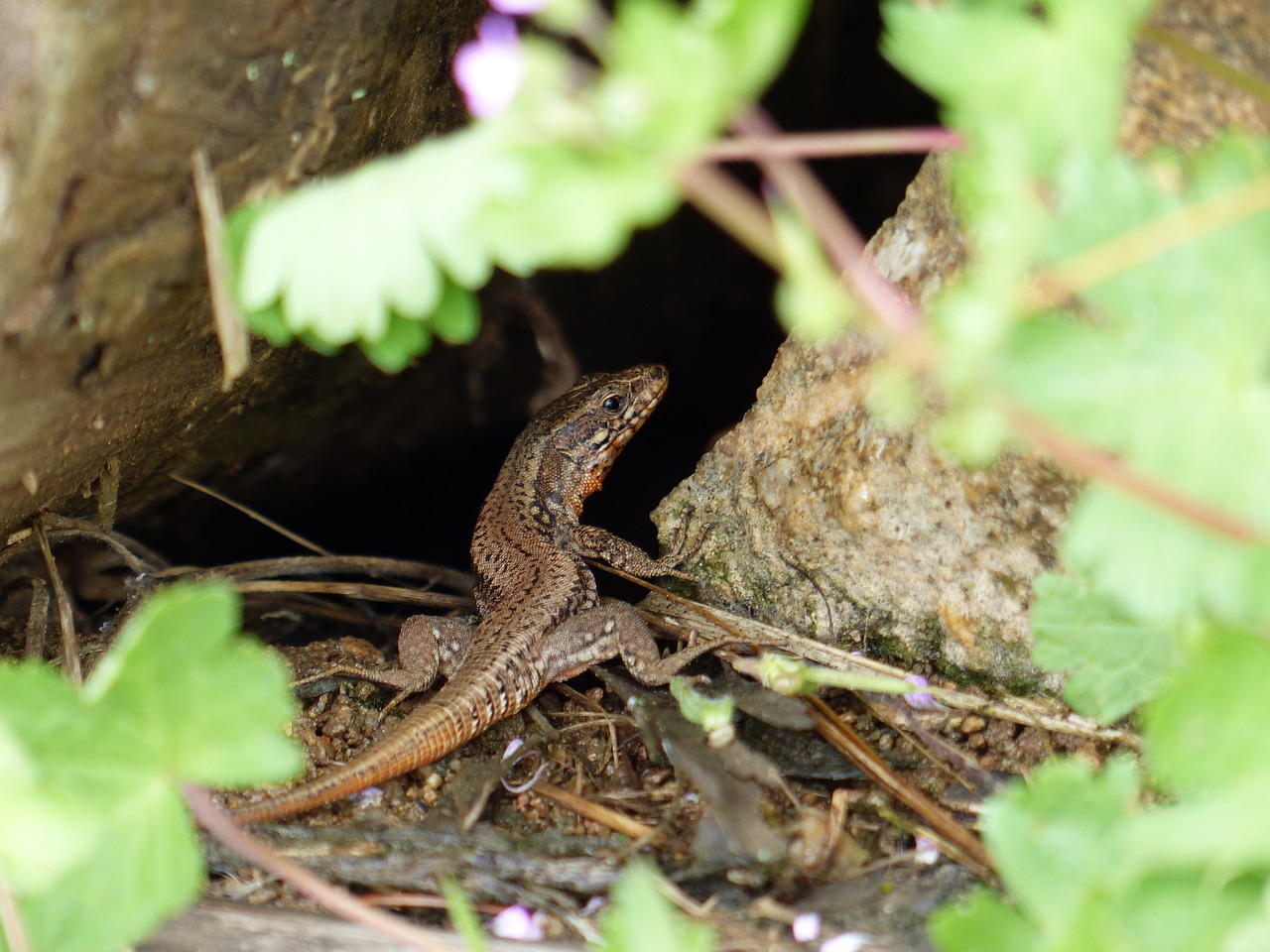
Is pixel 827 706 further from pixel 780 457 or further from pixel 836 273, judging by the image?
pixel 836 273

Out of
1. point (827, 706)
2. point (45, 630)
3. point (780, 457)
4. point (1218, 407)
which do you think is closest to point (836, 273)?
point (780, 457)

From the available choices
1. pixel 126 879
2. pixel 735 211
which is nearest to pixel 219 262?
pixel 126 879

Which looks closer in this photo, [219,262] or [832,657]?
[219,262]

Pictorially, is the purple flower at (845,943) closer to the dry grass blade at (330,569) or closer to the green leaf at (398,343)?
the green leaf at (398,343)

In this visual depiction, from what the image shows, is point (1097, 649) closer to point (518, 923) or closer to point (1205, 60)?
point (1205, 60)

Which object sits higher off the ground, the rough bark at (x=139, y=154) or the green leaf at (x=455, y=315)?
the rough bark at (x=139, y=154)

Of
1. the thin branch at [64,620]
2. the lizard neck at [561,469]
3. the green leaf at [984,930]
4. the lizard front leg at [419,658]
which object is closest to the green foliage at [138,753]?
the green leaf at [984,930]

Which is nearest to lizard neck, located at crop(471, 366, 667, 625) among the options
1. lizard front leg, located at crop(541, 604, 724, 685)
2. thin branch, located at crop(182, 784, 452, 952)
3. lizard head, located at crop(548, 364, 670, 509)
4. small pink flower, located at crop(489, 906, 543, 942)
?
lizard head, located at crop(548, 364, 670, 509)
